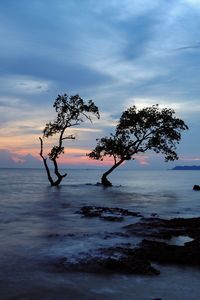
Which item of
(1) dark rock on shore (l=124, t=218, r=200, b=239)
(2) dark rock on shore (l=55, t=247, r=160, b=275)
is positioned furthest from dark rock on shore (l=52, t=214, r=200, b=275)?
(1) dark rock on shore (l=124, t=218, r=200, b=239)

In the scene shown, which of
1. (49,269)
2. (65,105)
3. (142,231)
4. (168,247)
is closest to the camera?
(49,269)

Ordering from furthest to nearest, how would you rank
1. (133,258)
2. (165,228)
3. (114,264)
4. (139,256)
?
(165,228) < (139,256) < (133,258) < (114,264)

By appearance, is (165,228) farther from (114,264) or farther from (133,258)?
(114,264)

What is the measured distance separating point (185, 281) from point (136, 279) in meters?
1.12

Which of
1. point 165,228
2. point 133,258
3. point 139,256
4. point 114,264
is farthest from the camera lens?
point 165,228

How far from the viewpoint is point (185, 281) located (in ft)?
27.7

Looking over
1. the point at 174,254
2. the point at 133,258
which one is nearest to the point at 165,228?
the point at 174,254

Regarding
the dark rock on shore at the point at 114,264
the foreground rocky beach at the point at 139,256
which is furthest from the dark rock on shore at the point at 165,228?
the dark rock on shore at the point at 114,264

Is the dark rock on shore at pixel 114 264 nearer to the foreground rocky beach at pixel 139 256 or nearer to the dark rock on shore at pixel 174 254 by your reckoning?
the foreground rocky beach at pixel 139 256

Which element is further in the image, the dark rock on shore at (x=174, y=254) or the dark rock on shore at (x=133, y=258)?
the dark rock on shore at (x=174, y=254)

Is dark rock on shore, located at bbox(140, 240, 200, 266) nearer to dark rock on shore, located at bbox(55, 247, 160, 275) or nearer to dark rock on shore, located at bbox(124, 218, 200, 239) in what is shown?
dark rock on shore, located at bbox(55, 247, 160, 275)

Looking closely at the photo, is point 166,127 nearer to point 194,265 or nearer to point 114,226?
point 114,226

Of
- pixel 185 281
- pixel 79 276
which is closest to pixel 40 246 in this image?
pixel 79 276

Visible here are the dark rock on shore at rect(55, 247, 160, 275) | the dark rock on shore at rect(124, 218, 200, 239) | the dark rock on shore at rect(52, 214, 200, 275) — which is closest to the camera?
the dark rock on shore at rect(55, 247, 160, 275)
